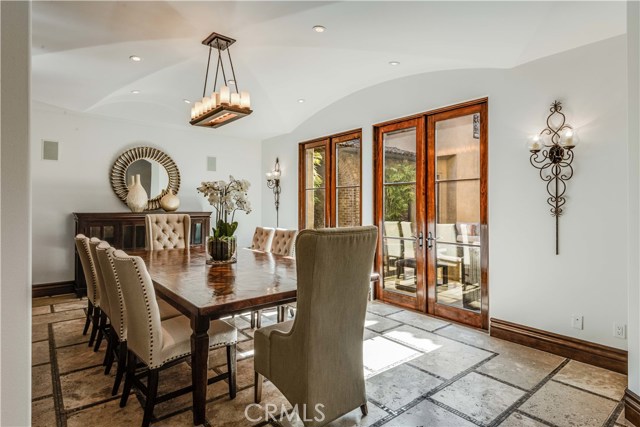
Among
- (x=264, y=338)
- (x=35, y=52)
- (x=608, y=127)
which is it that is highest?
(x=35, y=52)

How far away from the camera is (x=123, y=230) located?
5.10 m

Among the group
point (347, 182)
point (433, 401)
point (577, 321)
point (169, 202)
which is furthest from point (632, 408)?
point (169, 202)

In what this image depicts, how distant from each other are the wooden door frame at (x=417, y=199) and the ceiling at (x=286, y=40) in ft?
2.02

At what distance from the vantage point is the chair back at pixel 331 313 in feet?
5.53

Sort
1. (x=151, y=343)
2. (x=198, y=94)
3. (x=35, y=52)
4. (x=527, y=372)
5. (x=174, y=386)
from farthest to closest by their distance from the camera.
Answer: (x=198, y=94) → (x=35, y=52) → (x=527, y=372) → (x=174, y=386) → (x=151, y=343)

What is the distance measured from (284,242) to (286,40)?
2096 millimetres

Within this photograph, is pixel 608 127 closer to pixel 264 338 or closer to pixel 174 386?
pixel 264 338

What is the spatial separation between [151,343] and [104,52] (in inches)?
111

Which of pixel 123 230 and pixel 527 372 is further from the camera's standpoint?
pixel 123 230

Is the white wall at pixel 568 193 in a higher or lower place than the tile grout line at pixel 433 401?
higher

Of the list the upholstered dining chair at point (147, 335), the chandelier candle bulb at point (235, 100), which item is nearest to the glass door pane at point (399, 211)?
the chandelier candle bulb at point (235, 100)

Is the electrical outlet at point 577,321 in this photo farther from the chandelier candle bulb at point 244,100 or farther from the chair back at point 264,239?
the chandelier candle bulb at point 244,100

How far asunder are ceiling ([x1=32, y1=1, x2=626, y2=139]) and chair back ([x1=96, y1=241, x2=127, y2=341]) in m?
1.76

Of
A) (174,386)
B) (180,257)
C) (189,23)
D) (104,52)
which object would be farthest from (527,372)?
(104,52)
